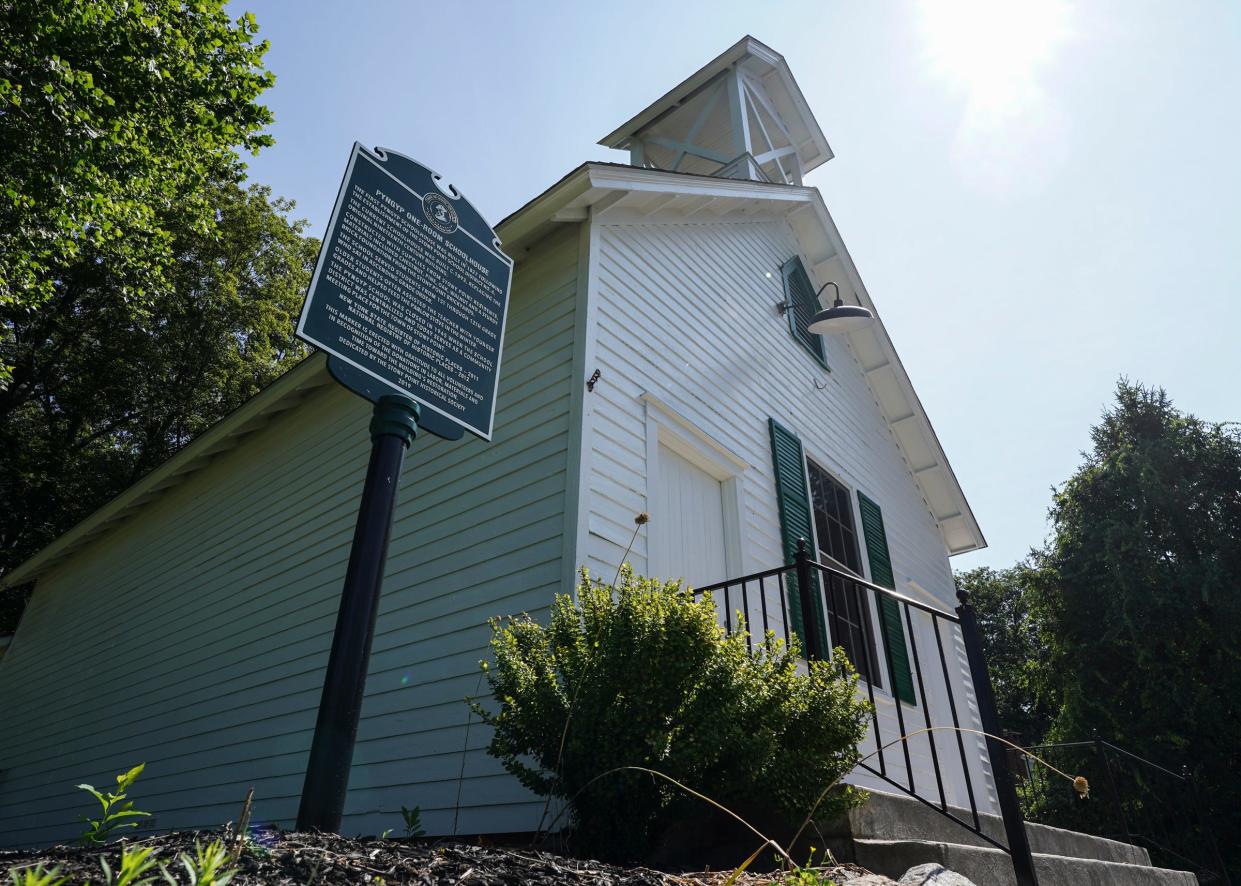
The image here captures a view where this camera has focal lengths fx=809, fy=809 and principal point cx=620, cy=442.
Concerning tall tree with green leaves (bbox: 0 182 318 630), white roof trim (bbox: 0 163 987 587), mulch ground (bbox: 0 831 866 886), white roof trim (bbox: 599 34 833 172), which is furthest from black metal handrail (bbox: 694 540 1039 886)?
tall tree with green leaves (bbox: 0 182 318 630)

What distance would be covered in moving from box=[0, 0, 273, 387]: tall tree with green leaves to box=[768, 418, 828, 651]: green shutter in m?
6.80

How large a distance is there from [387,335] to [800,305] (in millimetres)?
6850

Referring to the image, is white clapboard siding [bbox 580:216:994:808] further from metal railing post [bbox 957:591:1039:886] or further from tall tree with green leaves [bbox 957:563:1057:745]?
tall tree with green leaves [bbox 957:563:1057:745]

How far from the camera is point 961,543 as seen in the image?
38.3 feet

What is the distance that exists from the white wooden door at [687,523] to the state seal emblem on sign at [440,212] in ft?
7.61

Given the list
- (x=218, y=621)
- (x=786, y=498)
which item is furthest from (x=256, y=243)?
(x=786, y=498)

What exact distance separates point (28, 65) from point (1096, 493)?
16955 mm

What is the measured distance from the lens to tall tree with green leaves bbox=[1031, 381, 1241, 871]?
39.9 ft

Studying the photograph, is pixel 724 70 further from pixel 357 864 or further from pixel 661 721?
pixel 357 864

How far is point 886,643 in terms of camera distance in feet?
14.9

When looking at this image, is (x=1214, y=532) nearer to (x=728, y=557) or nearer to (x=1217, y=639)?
(x=1217, y=639)

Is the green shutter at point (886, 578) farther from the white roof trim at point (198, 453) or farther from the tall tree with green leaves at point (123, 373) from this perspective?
the tall tree with green leaves at point (123, 373)

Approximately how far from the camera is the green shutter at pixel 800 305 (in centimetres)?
912

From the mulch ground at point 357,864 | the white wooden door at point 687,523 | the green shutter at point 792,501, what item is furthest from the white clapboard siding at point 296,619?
the green shutter at point 792,501
